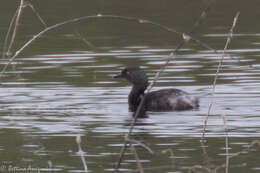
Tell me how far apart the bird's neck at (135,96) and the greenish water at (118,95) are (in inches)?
8.6

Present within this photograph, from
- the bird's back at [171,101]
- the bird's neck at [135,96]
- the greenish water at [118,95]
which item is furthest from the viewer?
the bird's neck at [135,96]

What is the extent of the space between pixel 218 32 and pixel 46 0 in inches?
397

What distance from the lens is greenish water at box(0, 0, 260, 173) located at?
9719mm

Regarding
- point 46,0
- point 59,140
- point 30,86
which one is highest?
point 59,140

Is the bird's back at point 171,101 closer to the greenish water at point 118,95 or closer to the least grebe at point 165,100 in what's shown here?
the least grebe at point 165,100

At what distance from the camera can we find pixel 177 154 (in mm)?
9773

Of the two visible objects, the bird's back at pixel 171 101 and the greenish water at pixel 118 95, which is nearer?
the greenish water at pixel 118 95

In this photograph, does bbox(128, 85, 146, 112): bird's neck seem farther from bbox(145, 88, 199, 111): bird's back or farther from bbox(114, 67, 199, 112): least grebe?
bbox(145, 88, 199, 111): bird's back

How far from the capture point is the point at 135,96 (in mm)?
14523

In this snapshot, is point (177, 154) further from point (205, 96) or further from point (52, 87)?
point (52, 87)

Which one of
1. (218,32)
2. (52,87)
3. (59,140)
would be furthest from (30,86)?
(218,32)

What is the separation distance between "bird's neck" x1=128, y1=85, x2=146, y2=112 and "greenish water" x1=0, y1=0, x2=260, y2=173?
218mm

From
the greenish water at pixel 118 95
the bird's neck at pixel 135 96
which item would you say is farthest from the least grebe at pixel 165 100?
the greenish water at pixel 118 95

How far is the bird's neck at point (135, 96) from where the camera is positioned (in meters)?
14.3
